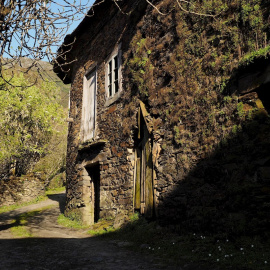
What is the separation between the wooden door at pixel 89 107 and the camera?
8766 millimetres

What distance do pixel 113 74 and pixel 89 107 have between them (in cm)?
162

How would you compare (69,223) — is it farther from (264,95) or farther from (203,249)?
Result: (264,95)

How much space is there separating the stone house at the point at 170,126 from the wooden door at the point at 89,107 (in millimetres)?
39

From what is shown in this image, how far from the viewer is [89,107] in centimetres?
910

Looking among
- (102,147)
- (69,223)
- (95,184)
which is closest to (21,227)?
(69,223)

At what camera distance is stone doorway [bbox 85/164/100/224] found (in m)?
8.32

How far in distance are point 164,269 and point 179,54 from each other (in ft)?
12.5

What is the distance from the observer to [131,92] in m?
6.94

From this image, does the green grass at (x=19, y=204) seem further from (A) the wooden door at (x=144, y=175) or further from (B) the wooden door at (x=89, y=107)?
(A) the wooden door at (x=144, y=175)

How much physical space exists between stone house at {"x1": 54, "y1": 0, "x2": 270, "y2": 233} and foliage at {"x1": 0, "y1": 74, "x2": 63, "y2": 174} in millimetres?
6474

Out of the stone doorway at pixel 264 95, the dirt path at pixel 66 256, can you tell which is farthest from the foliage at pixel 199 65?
the dirt path at pixel 66 256

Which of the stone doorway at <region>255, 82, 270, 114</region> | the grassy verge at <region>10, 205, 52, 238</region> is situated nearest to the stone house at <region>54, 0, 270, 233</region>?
the stone doorway at <region>255, 82, 270, 114</region>

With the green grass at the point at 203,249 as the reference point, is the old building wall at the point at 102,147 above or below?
above

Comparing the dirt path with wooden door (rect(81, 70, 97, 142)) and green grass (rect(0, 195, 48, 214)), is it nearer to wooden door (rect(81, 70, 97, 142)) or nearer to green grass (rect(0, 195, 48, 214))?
wooden door (rect(81, 70, 97, 142))
